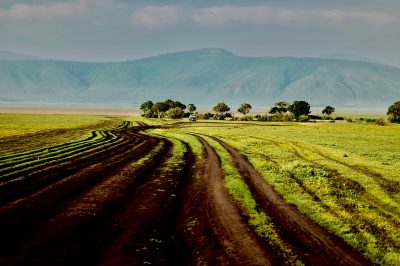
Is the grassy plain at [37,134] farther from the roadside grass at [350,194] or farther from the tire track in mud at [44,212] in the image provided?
the roadside grass at [350,194]

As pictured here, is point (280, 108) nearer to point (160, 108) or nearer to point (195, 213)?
point (160, 108)

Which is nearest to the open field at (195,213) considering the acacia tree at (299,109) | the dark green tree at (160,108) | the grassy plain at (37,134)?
the grassy plain at (37,134)

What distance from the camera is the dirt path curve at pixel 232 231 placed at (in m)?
11.3

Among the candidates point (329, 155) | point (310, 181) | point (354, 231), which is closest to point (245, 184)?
point (310, 181)

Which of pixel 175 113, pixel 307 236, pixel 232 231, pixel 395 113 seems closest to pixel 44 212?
pixel 232 231

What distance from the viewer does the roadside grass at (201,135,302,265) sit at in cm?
1183

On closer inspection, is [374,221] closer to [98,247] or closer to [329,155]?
[98,247]

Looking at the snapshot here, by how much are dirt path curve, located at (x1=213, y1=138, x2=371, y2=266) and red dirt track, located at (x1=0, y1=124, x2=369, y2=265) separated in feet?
0.11

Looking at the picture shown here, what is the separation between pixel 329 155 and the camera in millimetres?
36969

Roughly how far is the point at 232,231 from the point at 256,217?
2.04 meters

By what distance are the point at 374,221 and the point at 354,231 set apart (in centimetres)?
189

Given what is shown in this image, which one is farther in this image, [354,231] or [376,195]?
[376,195]

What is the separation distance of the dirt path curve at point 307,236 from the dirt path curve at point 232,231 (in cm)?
135

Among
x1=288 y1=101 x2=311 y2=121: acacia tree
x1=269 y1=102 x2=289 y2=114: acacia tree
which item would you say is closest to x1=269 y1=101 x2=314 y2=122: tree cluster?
x1=288 y1=101 x2=311 y2=121: acacia tree
